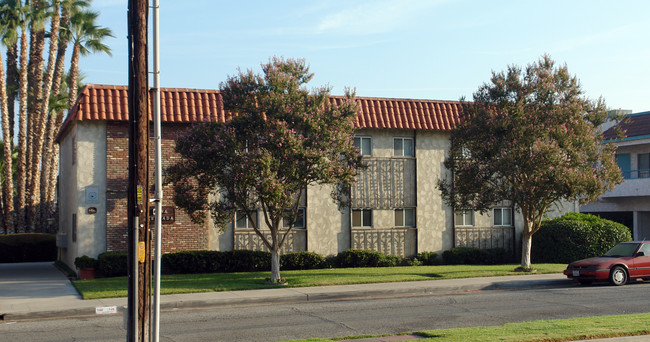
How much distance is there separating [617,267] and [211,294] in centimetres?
Answer: 1190

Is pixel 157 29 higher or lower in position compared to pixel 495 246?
higher

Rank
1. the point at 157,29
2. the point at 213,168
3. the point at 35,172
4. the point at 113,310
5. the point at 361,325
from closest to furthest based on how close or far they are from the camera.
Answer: the point at 157,29, the point at 361,325, the point at 113,310, the point at 213,168, the point at 35,172

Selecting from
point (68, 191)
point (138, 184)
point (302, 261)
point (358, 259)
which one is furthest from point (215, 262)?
point (138, 184)

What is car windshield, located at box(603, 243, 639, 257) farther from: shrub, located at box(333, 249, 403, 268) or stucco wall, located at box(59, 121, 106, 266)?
stucco wall, located at box(59, 121, 106, 266)

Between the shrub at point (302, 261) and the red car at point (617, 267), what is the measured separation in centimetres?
884

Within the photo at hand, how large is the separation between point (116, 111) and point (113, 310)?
32.2ft

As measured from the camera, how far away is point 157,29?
10297 mm

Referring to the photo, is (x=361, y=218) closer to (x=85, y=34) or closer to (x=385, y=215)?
(x=385, y=215)

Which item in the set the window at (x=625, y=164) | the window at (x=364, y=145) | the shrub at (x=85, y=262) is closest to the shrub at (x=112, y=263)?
the shrub at (x=85, y=262)

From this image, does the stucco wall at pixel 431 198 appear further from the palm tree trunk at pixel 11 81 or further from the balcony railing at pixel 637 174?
the palm tree trunk at pixel 11 81

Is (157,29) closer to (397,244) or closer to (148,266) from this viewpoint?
(148,266)

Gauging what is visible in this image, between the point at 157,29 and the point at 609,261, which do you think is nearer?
the point at 157,29

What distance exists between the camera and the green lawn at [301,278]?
62.6ft

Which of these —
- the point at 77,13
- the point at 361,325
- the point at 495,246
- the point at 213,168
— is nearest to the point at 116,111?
the point at 213,168
